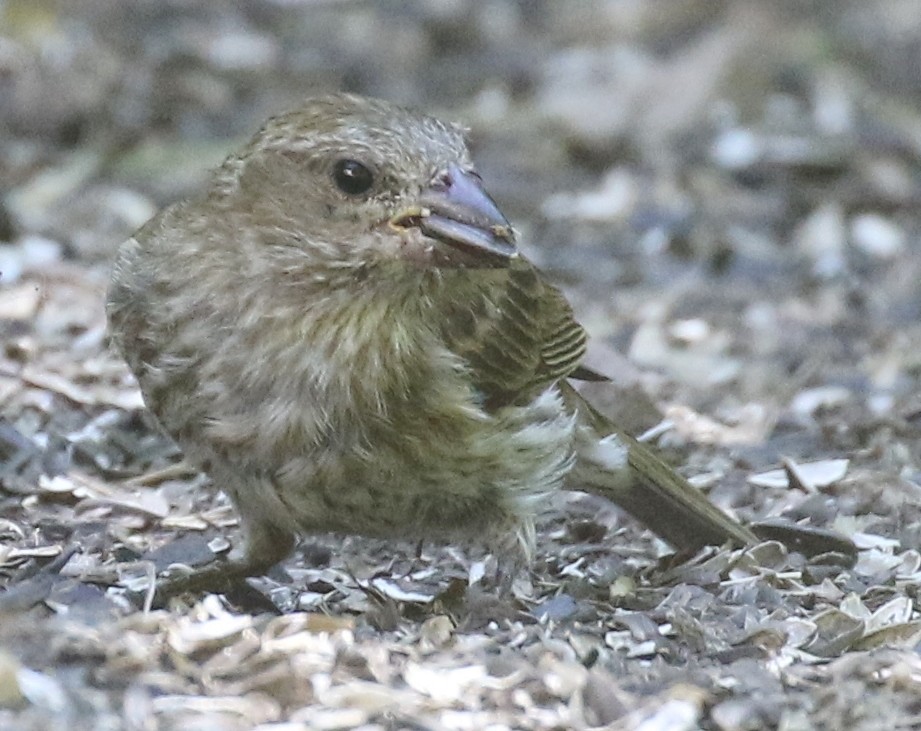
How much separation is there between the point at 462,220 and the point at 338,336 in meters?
0.40

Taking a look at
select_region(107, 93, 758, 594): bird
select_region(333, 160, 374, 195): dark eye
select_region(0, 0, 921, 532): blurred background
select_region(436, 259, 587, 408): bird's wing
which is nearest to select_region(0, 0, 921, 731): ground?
select_region(0, 0, 921, 532): blurred background

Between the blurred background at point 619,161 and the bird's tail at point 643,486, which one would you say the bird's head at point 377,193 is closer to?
the bird's tail at point 643,486

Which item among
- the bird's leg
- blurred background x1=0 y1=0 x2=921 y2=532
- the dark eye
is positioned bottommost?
the bird's leg

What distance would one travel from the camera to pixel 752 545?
538cm

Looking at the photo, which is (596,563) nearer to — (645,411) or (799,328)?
(645,411)

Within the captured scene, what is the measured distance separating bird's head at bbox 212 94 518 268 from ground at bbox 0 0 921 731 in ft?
2.79

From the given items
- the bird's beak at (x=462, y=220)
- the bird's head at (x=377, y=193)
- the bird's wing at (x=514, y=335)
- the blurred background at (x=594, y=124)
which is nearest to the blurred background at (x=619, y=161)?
the blurred background at (x=594, y=124)

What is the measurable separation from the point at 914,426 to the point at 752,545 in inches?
53.1

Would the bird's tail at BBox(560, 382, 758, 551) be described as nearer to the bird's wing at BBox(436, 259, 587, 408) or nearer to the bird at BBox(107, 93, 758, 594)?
the bird's wing at BBox(436, 259, 587, 408)

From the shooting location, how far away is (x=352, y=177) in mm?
4555

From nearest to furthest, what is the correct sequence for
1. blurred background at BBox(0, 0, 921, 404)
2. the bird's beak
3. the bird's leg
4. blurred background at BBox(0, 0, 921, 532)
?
the bird's beak → the bird's leg → blurred background at BBox(0, 0, 921, 532) → blurred background at BBox(0, 0, 921, 404)

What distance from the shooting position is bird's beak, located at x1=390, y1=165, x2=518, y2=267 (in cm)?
446

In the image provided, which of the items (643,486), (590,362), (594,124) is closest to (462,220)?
(643,486)

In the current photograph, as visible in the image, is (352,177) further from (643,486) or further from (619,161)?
(619,161)
